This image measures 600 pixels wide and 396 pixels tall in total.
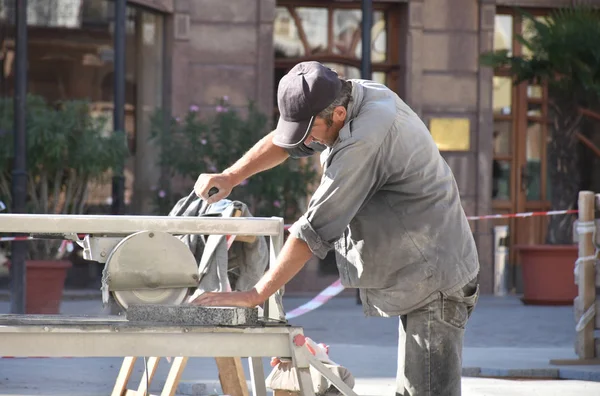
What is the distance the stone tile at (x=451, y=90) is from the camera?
56.1 ft

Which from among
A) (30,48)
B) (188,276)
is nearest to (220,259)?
(188,276)

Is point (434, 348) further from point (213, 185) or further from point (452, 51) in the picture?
point (452, 51)

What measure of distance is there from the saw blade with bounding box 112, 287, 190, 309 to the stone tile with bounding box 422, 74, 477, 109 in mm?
13261

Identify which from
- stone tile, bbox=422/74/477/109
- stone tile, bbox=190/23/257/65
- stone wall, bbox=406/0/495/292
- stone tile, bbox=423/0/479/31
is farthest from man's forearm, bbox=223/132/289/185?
stone tile, bbox=423/0/479/31

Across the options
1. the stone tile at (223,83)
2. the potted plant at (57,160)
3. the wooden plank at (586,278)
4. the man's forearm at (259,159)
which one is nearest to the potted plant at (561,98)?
the stone tile at (223,83)

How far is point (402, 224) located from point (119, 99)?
10.5 meters

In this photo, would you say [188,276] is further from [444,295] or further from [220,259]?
[220,259]

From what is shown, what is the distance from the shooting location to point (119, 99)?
14.1m

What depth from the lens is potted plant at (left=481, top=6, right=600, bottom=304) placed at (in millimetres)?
15031

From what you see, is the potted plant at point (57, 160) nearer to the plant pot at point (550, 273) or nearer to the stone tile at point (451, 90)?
the plant pot at point (550, 273)

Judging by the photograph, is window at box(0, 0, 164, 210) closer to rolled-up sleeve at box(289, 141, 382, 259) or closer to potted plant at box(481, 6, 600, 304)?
potted plant at box(481, 6, 600, 304)

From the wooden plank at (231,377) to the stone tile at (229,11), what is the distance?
1160 cm

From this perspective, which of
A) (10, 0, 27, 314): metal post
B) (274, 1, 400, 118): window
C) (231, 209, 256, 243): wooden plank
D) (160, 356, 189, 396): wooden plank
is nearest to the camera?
(160, 356, 189, 396): wooden plank

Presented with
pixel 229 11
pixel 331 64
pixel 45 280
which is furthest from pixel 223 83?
pixel 45 280
